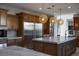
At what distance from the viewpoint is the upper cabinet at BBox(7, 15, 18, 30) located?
18.8 ft

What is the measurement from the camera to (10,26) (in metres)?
5.81

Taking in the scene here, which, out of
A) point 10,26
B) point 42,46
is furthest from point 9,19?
point 42,46

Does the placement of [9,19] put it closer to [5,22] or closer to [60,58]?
[5,22]

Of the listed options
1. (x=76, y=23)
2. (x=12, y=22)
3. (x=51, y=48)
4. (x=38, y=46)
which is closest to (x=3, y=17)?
(x=12, y=22)

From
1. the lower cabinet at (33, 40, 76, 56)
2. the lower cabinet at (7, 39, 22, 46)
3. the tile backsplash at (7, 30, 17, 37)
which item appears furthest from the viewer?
the tile backsplash at (7, 30, 17, 37)

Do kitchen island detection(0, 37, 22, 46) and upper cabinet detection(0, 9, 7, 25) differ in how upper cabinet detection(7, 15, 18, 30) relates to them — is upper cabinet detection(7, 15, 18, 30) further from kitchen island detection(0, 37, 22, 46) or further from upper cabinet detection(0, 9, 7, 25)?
kitchen island detection(0, 37, 22, 46)

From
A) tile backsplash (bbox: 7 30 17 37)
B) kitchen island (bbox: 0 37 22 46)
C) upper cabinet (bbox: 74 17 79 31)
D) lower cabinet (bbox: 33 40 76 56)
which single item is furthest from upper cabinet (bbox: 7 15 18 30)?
upper cabinet (bbox: 74 17 79 31)

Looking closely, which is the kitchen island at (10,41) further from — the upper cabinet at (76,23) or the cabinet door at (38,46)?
the upper cabinet at (76,23)

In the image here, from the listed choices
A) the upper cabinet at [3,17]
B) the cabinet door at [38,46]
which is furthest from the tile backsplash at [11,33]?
the cabinet door at [38,46]

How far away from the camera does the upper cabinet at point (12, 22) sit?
573 cm

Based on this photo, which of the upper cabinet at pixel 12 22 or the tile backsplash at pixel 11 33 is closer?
the upper cabinet at pixel 12 22


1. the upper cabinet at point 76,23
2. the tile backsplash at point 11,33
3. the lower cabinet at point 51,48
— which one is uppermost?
the upper cabinet at point 76,23

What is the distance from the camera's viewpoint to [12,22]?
588 centimetres

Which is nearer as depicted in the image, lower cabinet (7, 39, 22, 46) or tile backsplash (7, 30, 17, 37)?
lower cabinet (7, 39, 22, 46)
